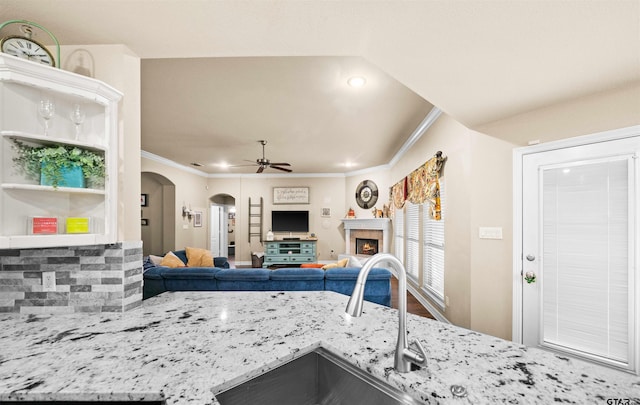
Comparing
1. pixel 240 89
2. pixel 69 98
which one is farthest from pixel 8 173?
pixel 240 89

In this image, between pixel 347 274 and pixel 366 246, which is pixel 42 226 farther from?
pixel 366 246

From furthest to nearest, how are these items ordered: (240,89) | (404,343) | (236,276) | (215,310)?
(236,276) → (240,89) → (215,310) → (404,343)

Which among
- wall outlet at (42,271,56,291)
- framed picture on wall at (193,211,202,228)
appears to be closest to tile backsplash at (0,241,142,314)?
wall outlet at (42,271,56,291)

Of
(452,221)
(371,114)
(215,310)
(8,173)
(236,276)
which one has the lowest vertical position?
(236,276)

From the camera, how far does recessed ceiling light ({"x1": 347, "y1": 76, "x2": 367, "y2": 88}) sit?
8.09 ft

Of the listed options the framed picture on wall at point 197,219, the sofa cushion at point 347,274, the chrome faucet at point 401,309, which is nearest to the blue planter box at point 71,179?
the chrome faucet at point 401,309

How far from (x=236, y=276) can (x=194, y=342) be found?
1920mm

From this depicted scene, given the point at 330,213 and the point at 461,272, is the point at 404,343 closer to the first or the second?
the point at 461,272

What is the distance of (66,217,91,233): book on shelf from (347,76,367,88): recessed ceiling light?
229 cm

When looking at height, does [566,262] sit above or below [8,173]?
below

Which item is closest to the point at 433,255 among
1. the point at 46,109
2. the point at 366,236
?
the point at 366,236

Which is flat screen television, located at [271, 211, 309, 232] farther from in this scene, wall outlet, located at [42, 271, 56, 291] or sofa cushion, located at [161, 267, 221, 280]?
wall outlet, located at [42, 271, 56, 291]

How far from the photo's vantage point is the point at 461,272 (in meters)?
2.72

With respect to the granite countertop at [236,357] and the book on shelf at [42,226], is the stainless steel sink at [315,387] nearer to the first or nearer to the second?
the granite countertop at [236,357]
